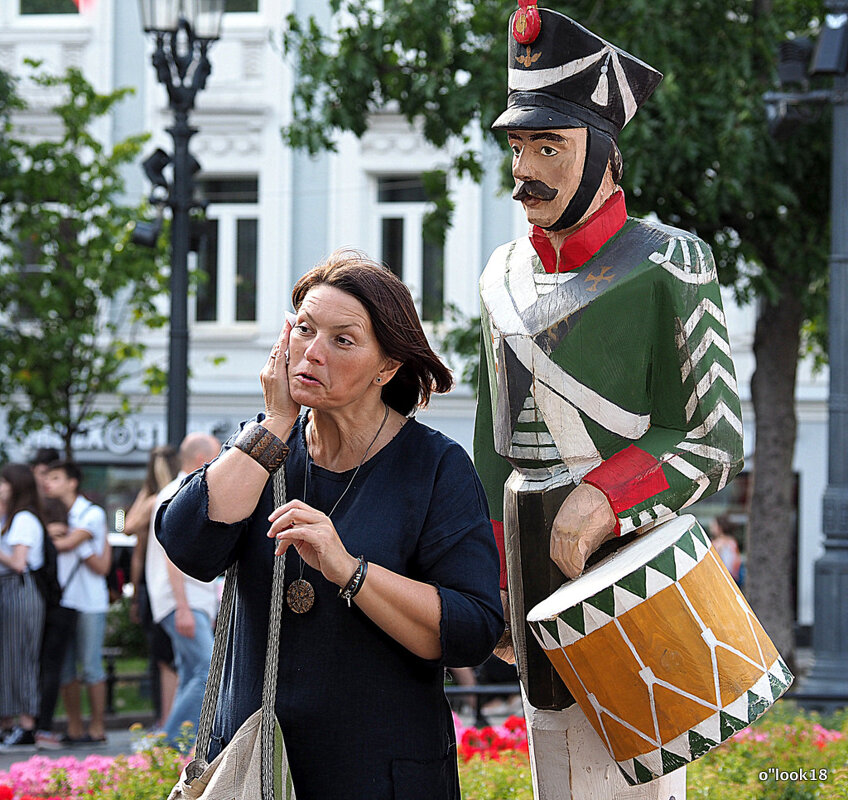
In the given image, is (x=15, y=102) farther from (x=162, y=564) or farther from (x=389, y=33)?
(x=162, y=564)

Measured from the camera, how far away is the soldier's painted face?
9.45ft

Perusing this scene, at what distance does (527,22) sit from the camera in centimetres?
287

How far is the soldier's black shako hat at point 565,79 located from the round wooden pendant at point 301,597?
1021 millimetres

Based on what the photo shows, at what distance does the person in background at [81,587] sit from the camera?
8.57 metres

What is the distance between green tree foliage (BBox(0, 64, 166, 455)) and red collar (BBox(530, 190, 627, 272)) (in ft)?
39.3

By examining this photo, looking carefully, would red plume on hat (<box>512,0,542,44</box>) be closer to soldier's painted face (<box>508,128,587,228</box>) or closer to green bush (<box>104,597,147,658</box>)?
soldier's painted face (<box>508,128,587,228</box>)

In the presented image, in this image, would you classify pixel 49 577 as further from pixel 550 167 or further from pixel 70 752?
pixel 550 167

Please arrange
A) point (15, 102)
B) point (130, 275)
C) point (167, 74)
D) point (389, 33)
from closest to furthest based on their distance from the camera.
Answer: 1. point (167, 74)
2. point (389, 33)
3. point (130, 275)
4. point (15, 102)

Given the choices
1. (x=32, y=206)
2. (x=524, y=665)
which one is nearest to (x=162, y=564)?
(x=524, y=665)

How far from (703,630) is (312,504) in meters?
0.79

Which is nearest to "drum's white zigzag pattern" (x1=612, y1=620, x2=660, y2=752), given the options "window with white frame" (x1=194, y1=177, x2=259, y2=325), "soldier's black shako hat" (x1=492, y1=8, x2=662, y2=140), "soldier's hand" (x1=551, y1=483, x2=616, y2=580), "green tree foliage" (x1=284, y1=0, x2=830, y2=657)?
"soldier's hand" (x1=551, y1=483, x2=616, y2=580)

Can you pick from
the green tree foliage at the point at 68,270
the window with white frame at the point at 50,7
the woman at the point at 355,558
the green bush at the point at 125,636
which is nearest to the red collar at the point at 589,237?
the woman at the point at 355,558

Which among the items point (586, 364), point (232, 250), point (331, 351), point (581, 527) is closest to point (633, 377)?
point (586, 364)

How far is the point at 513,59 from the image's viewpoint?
2.95m
